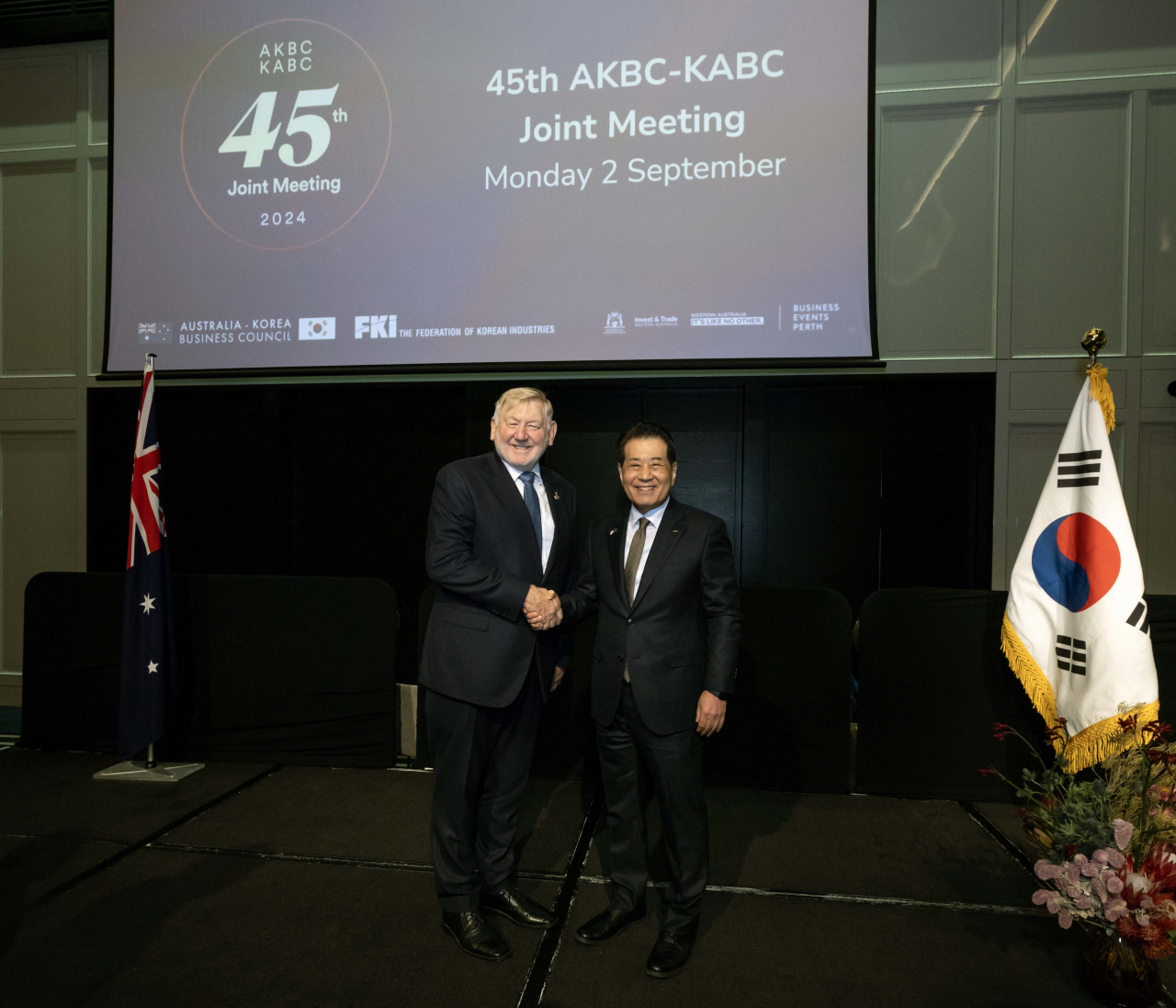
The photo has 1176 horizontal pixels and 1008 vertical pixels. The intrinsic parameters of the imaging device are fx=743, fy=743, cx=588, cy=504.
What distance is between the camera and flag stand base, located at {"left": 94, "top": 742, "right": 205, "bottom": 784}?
3.72 meters

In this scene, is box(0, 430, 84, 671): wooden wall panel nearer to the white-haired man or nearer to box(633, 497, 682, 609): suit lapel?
the white-haired man

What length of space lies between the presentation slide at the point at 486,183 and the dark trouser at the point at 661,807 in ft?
8.39

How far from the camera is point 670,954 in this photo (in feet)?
7.13

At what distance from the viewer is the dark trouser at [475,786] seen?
7.54ft

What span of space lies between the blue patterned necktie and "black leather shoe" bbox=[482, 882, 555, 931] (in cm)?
114

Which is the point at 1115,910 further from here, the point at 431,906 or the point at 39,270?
the point at 39,270

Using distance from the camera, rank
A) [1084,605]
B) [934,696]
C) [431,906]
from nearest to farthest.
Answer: [431,906], [1084,605], [934,696]

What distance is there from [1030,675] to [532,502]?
2.22 metres

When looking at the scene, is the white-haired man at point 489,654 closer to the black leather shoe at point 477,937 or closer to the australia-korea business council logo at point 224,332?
the black leather shoe at point 477,937

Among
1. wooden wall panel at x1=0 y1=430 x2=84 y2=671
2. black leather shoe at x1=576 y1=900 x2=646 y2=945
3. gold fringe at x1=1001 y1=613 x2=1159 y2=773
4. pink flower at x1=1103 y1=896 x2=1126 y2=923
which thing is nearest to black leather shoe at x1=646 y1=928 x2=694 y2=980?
black leather shoe at x1=576 y1=900 x2=646 y2=945

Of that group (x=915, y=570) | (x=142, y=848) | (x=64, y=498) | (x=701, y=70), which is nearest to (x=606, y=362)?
(x=701, y=70)

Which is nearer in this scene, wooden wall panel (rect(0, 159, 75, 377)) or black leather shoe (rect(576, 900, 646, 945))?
black leather shoe (rect(576, 900, 646, 945))

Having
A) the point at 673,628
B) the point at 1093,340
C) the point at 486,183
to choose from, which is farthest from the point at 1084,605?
the point at 486,183

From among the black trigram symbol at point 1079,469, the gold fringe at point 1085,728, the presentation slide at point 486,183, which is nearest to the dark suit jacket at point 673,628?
the gold fringe at point 1085,728
